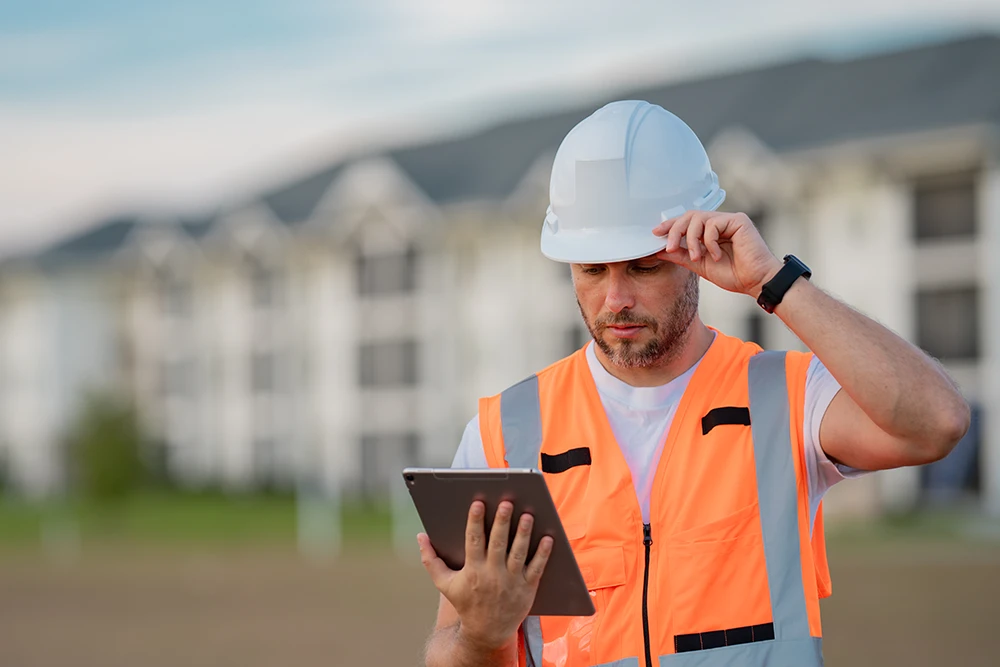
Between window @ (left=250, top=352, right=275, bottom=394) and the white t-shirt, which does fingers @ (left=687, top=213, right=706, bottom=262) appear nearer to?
the white t-shirt

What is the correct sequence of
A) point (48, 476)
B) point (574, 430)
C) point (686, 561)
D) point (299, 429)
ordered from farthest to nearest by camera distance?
point (48, 476) → point (299, 429) → point (574, 430) → point (686, 561)

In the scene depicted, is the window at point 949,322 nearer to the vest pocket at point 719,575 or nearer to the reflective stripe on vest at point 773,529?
the reflective stripe on vest at point 773,529

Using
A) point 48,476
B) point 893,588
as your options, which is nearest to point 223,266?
point 48,476

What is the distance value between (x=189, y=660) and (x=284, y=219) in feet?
116

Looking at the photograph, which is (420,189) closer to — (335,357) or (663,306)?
(335,357)

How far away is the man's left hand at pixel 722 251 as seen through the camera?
3139 millimetres

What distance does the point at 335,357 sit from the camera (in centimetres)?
4494

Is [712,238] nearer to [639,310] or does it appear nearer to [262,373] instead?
[639,310]

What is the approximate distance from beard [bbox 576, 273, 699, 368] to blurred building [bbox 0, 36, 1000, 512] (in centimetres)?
2822

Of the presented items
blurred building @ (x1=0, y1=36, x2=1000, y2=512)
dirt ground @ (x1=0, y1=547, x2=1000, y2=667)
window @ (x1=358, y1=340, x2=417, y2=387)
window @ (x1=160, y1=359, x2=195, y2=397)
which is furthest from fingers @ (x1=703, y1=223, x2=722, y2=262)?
window @ (x1=160, y1=359, x2=195, y2=397)

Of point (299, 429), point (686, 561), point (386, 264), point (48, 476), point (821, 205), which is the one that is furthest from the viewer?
point (48, 476)

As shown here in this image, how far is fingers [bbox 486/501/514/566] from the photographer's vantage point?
2.91 m

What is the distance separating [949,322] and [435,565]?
31537 millimetres

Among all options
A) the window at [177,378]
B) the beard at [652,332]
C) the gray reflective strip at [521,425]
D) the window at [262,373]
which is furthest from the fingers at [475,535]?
the window at [177,378]
